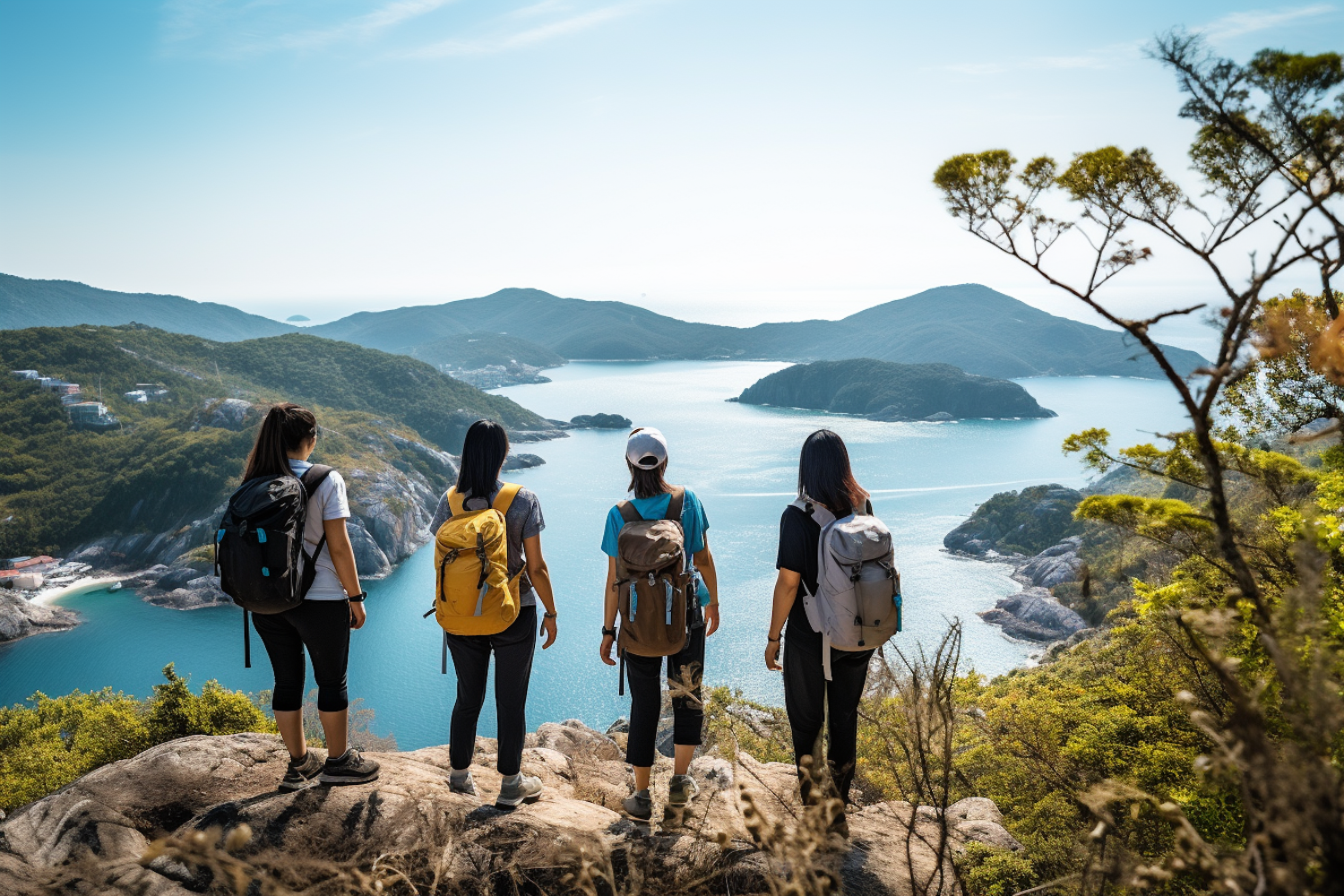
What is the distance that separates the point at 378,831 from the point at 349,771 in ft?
1.72

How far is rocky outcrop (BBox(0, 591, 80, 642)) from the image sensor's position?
40031mm

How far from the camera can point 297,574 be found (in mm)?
2865

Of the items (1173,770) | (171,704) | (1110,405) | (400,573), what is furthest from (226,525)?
(1110,405)

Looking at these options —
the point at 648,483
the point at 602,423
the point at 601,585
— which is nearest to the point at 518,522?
the point at 648,483

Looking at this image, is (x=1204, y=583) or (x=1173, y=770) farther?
(x=1204, y=583)

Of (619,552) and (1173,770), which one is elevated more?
(619,552)

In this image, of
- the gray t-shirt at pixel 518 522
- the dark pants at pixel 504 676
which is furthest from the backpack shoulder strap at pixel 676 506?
the dark pants at pixel 504 676

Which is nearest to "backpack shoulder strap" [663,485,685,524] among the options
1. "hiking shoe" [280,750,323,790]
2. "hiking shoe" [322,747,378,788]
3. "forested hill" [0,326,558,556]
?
"hiking shoe" [322,747,378,788]

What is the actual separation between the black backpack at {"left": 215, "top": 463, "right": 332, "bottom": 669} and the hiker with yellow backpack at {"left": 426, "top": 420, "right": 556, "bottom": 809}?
58cm

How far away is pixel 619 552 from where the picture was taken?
2.95 metres

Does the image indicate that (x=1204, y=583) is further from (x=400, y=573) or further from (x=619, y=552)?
(x=400, y=573)

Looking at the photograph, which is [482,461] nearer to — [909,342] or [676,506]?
[676,506]

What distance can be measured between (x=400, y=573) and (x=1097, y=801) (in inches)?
2178

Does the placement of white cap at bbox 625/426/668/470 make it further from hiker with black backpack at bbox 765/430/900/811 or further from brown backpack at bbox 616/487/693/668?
hiker with black backpack at bbox 765/430/900/811
